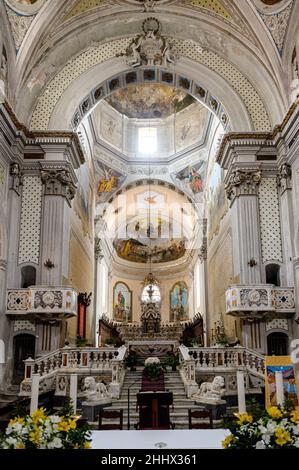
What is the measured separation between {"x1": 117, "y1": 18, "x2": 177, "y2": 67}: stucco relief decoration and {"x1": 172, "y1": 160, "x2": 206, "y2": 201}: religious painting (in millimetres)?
10003

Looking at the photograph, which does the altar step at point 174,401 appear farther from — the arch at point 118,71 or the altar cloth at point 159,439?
the arch at point 118,71

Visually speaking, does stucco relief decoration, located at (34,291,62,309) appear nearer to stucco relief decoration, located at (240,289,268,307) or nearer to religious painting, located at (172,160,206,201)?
stucco relief decoration, located at (240,289,268,307)

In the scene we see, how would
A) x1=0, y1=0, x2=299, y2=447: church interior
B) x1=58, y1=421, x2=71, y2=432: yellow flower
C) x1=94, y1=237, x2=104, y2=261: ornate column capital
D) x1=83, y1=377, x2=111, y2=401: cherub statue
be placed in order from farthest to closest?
x1=94, y1=237, x2=104, y2=261: ornate column capital < x1=0, y1=0, x2=299, y2=447: church interior < x1=83, y1=377, x2=111, y2=401: cherub statue < x1=58, y1=421, x2=71, y2=432: yellow flower

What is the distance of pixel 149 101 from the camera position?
29625 millimetres

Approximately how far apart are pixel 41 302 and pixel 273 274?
8591 mm

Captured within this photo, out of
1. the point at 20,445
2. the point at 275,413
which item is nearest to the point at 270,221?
the point at 275,413

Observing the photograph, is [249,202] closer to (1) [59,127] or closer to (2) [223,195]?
(2) [223,195]

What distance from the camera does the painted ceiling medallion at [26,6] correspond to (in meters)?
16.4

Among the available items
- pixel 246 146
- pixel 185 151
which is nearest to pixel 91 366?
pixel 246 146

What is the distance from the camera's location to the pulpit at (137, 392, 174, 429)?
28.7 ft

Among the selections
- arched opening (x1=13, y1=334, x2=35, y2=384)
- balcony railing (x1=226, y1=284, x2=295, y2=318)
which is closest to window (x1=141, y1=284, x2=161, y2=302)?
arched opening (x1=13, y1=334, x2=35, y2=384)

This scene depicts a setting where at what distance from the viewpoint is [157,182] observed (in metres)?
31.8

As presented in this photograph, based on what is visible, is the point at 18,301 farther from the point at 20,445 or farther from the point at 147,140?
the point at 147,140

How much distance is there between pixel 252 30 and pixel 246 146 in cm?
420
